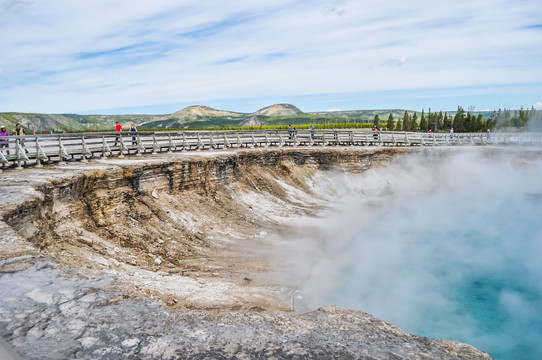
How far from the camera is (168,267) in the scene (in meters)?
14.9

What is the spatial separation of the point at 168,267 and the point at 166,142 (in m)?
16.0

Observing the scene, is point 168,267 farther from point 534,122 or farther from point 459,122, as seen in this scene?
point 534,122

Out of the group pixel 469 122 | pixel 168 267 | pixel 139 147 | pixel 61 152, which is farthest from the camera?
pixel 469 122

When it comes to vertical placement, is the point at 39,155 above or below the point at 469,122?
below

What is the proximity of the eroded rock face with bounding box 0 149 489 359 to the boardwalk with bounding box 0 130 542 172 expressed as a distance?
1.60 meters

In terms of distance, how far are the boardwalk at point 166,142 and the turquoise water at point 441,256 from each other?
5.91m

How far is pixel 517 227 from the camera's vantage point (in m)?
27.9

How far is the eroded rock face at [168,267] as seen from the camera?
5.61 meters

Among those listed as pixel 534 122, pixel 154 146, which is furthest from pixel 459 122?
pixel 154 146

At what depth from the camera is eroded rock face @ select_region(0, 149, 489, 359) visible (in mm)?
5605

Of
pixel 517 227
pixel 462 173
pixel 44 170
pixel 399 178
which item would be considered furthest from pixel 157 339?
pixel 462 173

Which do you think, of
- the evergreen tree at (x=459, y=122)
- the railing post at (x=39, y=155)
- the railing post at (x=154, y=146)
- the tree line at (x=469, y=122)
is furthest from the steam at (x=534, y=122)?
the railing post at (x=39, y=155)

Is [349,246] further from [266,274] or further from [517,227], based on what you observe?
[517,227]

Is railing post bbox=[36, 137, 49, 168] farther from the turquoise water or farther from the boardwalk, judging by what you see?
the turquoise water
